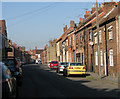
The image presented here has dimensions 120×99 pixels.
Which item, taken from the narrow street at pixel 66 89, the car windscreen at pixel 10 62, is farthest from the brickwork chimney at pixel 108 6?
the car windscreen at pixel 10 62

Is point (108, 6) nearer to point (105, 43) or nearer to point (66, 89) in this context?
point (105, 43)

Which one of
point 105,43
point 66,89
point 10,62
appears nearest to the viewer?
point 66,89

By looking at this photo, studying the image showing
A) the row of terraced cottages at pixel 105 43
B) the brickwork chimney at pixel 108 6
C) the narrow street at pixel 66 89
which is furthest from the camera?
the brickwork chimney at pixel 108 6

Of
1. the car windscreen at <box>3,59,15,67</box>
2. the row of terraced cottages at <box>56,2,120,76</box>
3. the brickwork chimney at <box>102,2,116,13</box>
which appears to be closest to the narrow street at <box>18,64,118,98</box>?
the car windscreen at <box>3,59,15,67</box>

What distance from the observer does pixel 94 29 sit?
30.0 m

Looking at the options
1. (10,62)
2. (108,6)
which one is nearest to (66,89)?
(10,62)

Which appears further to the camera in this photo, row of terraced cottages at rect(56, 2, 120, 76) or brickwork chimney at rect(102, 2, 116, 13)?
brickwork chimney at rect(102, 2, 116, 13)

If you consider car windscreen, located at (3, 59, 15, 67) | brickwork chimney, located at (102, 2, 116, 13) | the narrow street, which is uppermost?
brickwork chimney, located at (102, 2, 116, 13)

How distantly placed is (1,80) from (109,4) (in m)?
26.0

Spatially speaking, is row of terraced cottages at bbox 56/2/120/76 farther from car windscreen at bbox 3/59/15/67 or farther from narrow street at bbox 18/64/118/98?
car windscreen at bbox 3/59/15/67

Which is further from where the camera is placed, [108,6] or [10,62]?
[108,6]

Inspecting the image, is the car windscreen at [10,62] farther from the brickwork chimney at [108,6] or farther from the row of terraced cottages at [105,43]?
the brickwork chimney at [108,6]

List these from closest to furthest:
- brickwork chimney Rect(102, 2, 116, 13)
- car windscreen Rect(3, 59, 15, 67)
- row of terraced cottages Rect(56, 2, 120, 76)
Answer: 1. car windscreen Rect(3, 59, 15, 67)
2. row of terraced cottages Rect(56, 2, 120, 76)
3. brickwork chimney Rect(102, 2, 116, 13)

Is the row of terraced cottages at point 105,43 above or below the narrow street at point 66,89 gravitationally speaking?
above
